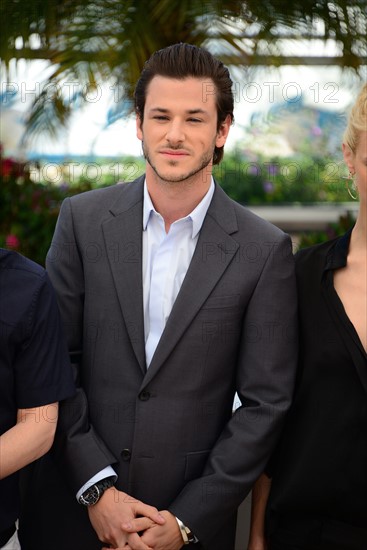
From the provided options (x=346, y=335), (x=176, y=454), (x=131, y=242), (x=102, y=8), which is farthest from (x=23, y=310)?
(x=102, y=8)

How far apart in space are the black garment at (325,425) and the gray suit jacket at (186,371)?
0.05 meters

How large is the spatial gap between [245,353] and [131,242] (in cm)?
43

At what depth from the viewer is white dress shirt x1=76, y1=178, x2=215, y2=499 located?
6.86ft

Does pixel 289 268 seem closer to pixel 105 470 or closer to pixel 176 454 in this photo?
pixel 176 454

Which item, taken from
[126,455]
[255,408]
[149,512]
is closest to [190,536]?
[149,512]

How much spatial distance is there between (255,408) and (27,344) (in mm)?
631

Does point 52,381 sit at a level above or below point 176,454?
above

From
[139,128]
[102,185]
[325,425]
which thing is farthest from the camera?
[102,185]

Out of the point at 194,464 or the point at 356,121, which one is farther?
the point at 194,464

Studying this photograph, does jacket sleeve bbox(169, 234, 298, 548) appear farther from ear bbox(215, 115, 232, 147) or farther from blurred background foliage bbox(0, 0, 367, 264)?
blurred background foliage bbox(0, 0, 367, 264)

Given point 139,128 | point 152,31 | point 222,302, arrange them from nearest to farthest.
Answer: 1. point 222,302
2. point 139,128
3. point 152,31

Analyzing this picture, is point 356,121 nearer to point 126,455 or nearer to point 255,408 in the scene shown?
point 255,408

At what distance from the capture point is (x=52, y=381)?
184cm

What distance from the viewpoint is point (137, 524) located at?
1.99 m
